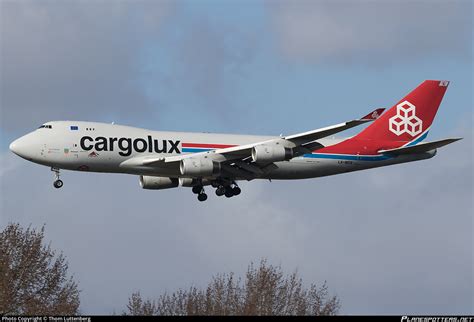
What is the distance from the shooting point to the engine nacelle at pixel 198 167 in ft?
237

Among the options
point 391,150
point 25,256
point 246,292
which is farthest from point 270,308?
point 391,150

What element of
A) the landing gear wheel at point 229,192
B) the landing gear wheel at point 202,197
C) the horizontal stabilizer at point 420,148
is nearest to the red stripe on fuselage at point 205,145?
the landing gear wheel at point 229,192

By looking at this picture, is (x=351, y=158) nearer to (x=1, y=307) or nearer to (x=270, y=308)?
(x=270, y=308)

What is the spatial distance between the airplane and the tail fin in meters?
0.25

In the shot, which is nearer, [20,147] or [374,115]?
[374,115]

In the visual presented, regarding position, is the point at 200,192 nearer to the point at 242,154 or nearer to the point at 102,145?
the point at 242,154

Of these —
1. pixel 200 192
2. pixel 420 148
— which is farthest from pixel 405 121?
pixel 200 192

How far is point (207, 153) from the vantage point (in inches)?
2899

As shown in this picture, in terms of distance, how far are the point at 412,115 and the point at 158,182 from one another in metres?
19.3

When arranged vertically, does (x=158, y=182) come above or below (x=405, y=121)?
below

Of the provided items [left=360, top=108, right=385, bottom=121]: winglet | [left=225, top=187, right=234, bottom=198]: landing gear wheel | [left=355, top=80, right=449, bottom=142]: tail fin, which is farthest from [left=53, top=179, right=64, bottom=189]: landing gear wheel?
[left=355, top=80, right=449, bottom=142]: tail fin

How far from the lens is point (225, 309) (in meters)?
60.4

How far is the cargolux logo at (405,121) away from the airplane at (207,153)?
1.17 m

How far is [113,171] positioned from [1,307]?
13.4m
